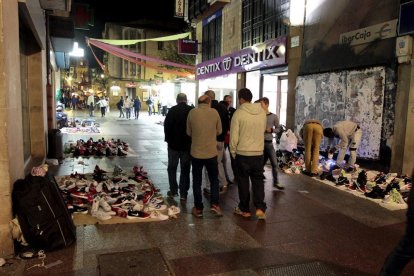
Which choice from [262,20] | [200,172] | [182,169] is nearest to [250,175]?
[200,172]

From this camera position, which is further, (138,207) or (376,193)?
(376,193)

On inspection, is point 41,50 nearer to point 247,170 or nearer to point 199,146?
point 199,146

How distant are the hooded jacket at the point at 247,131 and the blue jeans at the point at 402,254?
254cm

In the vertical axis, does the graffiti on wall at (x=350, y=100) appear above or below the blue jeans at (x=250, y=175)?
above

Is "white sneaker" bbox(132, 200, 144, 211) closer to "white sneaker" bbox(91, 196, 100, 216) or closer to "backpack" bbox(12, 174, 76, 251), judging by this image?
"white sneaker" bbox(91, 196, 100, 216)

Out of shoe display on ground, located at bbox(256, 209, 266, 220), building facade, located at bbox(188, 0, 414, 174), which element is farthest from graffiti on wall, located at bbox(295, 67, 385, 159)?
shoe display on ground, located at bbox(256, 209, 266, 220)

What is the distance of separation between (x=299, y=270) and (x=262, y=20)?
1393 centimetres

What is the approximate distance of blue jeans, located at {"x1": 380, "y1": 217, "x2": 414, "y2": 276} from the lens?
2873 mm

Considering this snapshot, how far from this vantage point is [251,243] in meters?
4.58

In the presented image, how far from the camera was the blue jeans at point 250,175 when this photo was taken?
17.4 feet

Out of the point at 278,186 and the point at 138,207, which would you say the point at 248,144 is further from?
the point at 278,186

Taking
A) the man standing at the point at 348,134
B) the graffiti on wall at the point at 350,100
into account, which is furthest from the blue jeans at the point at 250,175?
the graffiti on wall at the point at 350,100

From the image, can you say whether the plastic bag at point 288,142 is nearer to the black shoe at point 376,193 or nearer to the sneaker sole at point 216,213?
the black shoe at point 376,193

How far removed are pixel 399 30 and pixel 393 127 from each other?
7.66 feet
